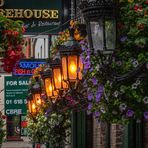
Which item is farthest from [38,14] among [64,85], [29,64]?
[29,64]

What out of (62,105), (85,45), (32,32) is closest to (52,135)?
(32,32)

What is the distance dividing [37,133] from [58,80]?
7.99 metres

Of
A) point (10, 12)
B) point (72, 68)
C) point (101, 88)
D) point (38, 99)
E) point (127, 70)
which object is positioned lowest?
point (38, 99)

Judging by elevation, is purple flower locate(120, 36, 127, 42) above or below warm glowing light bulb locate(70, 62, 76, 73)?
above

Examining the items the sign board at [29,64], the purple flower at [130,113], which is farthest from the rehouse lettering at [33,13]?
the purple flower at [130,113]

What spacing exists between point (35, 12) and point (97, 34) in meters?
9.87

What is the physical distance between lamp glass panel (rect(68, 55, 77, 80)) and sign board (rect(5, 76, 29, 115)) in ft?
47.7

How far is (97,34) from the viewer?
5.84 metres

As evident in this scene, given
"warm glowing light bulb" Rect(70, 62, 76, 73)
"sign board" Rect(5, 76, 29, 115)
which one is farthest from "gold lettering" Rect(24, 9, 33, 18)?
"sign board" Rect(5, 76, 29, 115)

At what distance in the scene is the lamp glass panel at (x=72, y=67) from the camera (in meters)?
9.17

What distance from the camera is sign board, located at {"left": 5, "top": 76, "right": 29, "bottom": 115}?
2392cm

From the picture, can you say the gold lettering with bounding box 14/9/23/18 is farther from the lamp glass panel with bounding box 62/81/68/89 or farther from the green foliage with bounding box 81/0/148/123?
the green foliage with bounding box 81/0/148/123

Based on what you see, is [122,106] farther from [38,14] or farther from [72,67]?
[38,14]

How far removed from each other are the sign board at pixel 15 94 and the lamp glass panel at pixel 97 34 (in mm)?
18017
